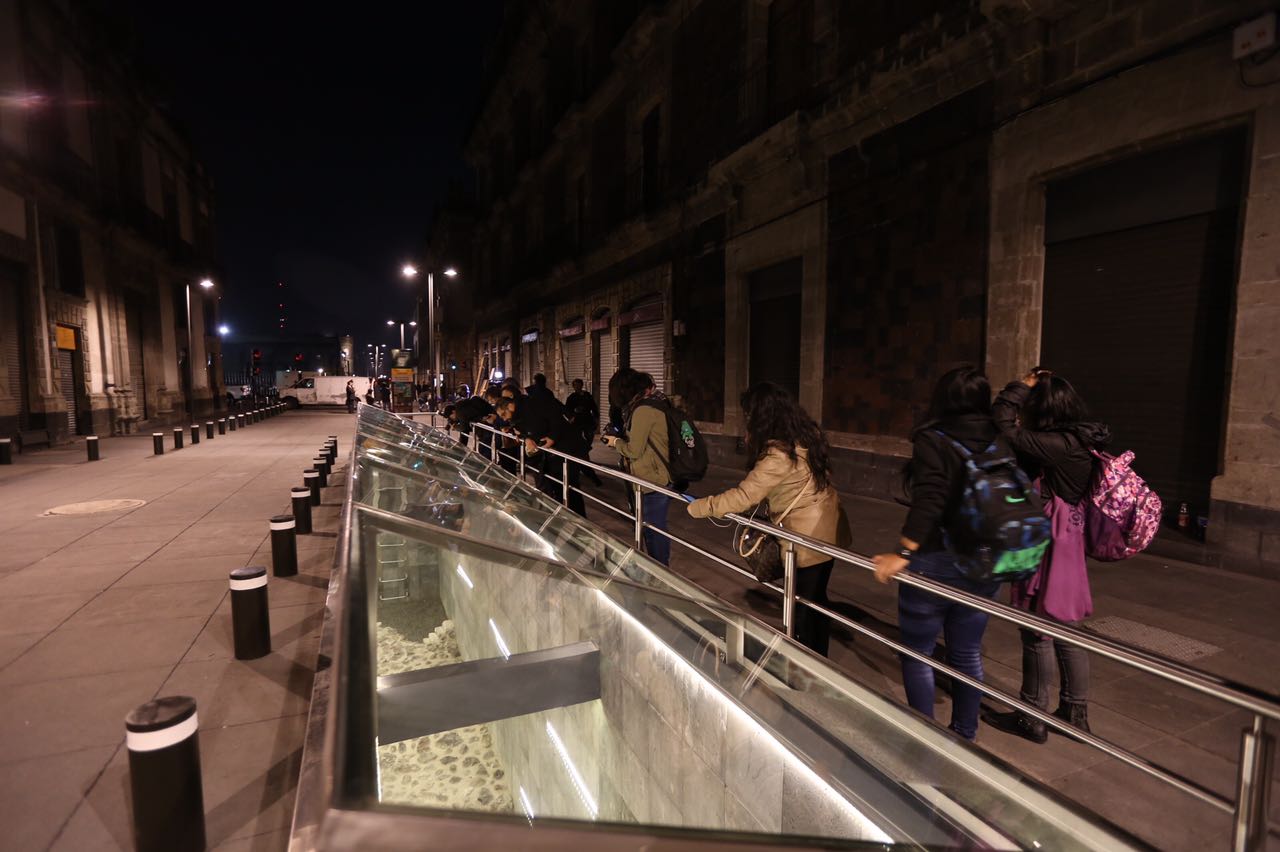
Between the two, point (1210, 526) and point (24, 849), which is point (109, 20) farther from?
point (1210, 526)

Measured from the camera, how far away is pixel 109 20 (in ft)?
72.1

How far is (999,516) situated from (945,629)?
1.87 ft

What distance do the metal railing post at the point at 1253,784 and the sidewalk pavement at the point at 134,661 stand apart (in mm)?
3053

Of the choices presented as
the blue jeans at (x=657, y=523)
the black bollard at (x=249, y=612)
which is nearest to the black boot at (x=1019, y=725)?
the blue jeans at (x=657, y=523)

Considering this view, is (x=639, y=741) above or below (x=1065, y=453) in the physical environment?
below

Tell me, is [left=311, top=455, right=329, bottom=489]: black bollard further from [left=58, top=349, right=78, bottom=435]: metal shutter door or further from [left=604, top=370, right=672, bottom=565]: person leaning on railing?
[left=58, top=349, right=78, bottom=435]: metal shutter door

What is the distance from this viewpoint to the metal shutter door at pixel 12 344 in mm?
15664

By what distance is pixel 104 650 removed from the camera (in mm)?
4156

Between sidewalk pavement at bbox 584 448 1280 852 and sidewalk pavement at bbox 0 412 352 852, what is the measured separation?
2.98m

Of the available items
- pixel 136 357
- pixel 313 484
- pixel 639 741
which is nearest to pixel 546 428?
pixel 313 484

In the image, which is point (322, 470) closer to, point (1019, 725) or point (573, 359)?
point (1019, 725)

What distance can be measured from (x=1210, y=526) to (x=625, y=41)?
15.4m

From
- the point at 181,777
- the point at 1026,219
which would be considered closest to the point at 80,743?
the point at 181,777

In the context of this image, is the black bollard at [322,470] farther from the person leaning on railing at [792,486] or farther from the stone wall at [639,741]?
the person leaning on railing at [792,486]
